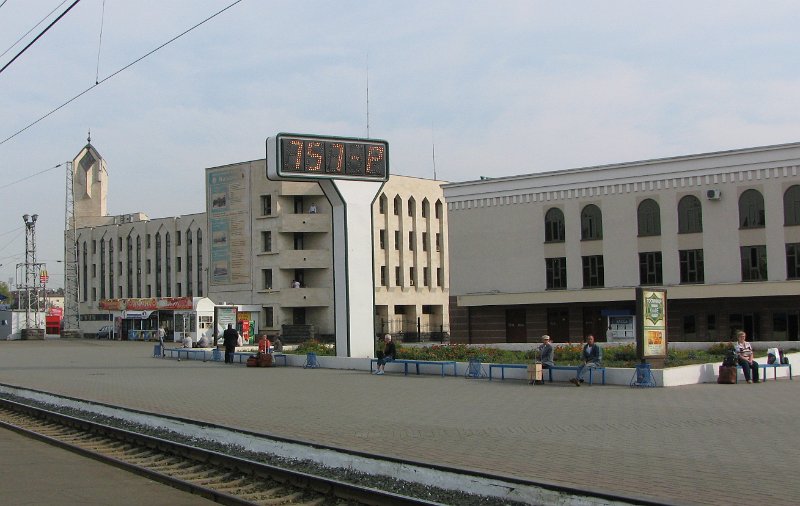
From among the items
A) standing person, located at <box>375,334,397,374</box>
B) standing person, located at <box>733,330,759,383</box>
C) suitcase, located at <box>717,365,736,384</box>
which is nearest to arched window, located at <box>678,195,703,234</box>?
standing person, located at <box>375,334,397,374</box>

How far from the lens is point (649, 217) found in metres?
46.2

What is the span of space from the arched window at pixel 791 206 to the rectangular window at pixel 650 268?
620 centimetres

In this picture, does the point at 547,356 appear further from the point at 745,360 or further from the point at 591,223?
the point at 591,223

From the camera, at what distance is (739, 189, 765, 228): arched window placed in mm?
43125

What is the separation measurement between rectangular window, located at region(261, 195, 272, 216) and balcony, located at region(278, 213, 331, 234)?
6.84ft

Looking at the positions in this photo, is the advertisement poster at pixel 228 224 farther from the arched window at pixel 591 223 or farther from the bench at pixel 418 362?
the bench at pixel 418 362

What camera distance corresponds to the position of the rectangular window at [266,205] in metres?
71.6

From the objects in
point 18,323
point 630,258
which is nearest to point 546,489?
point 630,258

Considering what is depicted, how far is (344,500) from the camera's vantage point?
9.84 metres

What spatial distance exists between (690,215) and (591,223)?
5162 millimetres

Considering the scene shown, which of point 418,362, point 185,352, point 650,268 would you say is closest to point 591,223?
point 650,268

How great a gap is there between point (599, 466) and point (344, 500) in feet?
10.9

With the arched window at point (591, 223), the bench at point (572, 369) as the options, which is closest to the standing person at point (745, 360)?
the bench at point (572, 369)

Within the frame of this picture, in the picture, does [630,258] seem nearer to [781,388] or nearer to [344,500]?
[781,388]
